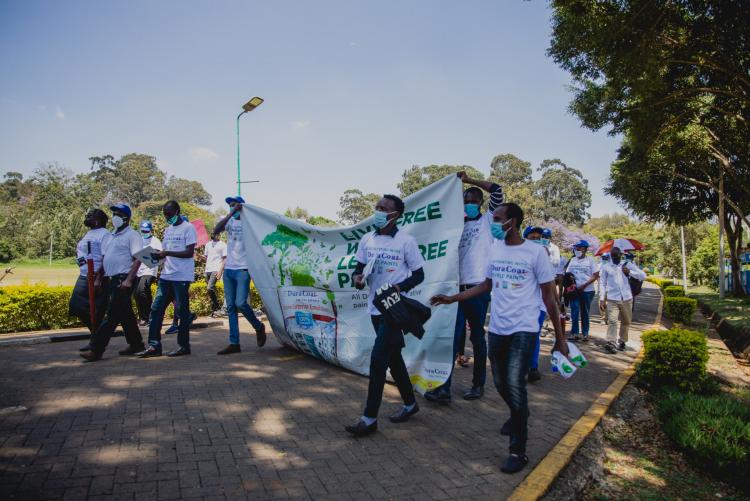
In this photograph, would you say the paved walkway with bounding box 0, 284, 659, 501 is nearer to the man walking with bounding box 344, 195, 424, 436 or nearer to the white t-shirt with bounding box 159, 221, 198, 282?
the man walking with bounding box 344, 195, 424, 436

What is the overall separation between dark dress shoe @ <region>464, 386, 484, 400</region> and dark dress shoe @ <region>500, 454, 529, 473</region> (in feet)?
5.22

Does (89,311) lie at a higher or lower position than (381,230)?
lower

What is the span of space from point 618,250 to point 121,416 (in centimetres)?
825

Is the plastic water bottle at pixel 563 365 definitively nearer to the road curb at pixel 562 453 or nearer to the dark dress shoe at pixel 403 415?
the road curb at pixel 562 453

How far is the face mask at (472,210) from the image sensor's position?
5.34 metres

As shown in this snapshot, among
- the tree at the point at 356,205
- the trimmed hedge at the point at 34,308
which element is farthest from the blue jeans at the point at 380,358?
the tree at the point at 356,205

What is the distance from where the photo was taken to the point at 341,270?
585cm

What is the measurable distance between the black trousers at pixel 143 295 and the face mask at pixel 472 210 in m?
6.52

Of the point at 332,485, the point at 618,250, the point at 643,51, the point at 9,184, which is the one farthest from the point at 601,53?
the point at 9,184

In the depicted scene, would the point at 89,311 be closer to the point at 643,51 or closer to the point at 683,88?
the point at 643,51

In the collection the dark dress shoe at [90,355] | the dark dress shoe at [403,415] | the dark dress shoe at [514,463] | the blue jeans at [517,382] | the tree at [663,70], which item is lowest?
the dark dress shoe at [514,463]

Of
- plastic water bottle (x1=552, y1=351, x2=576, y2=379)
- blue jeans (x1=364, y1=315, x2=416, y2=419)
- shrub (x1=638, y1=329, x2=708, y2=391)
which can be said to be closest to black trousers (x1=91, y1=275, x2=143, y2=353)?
blue jeans (x1=364, y1=315, x2=416, y2=419)

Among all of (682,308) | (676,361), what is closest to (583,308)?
(676,361)

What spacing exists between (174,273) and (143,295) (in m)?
3.46
